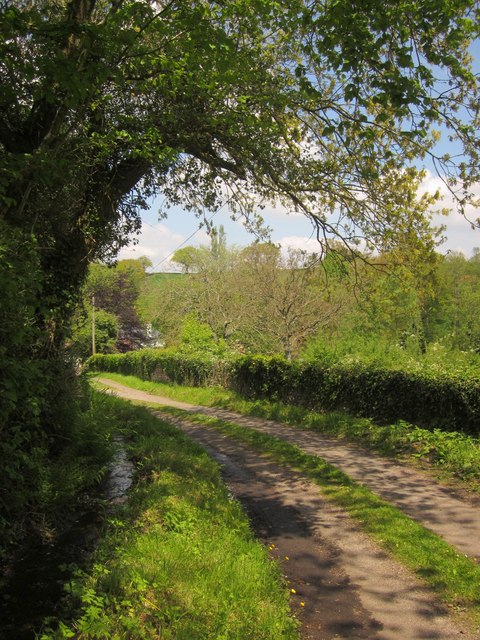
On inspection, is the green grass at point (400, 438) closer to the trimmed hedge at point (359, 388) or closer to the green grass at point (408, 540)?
the trimmed hedge at point (359, 388)

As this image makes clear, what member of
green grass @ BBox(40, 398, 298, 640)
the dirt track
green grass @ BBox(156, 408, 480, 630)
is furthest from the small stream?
green grass @ BBox(156, 408, 480, 630)

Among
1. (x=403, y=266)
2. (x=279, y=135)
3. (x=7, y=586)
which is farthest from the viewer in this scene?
(x=403, y=266)

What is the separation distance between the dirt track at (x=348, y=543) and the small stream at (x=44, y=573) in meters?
2.10

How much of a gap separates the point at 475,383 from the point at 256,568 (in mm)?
7200

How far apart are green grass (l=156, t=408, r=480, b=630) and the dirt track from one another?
0.54 feet

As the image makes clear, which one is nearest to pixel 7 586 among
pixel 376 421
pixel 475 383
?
pixel 475 383

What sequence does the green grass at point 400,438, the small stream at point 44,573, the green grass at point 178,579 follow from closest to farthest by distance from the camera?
the green grass at point 178,579 < the small stream at point 44,573 < the green grass at point 400,438

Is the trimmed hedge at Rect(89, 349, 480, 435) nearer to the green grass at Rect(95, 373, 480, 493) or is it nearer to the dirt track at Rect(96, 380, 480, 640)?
the green grass at Rect(95, 373, 480, 493)

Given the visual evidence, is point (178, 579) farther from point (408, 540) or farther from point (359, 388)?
point (359, 388)

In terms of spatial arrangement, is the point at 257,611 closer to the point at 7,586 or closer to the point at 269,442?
the point at 7,586

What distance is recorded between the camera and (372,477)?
8.96 metres

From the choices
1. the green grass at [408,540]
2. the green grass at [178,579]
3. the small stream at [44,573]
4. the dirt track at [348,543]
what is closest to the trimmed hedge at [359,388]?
the dirt track at [348,543]

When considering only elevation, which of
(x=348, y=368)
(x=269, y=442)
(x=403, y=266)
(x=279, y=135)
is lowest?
(x=269, y=442)

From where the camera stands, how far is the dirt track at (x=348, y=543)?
442 centimetres
